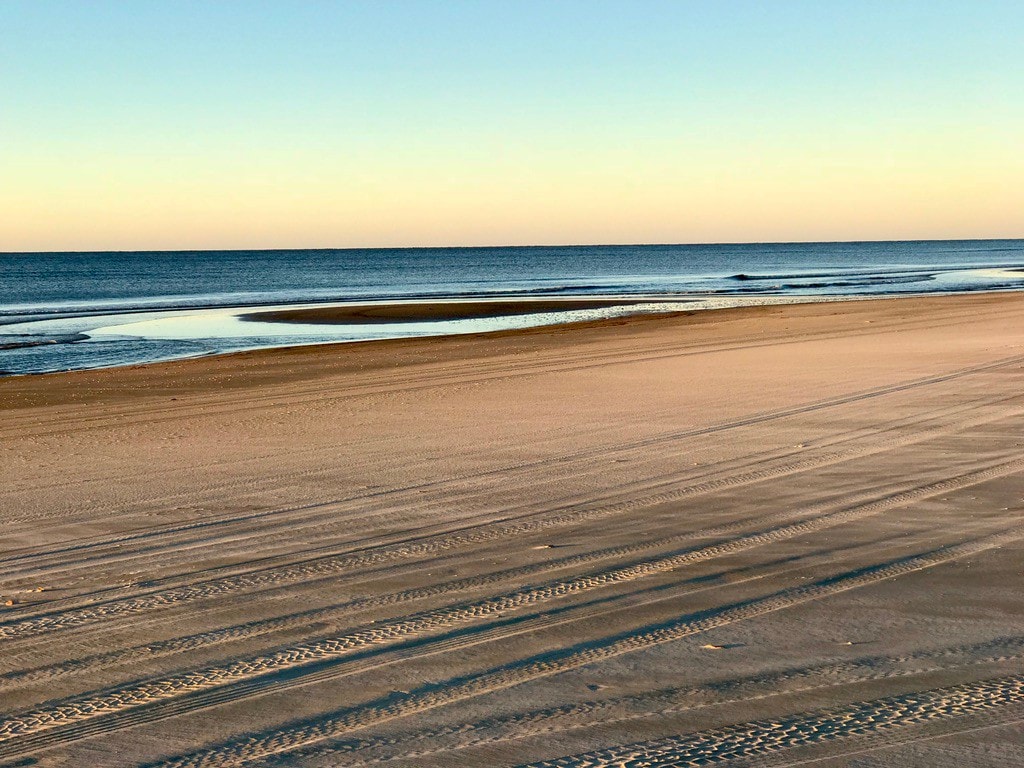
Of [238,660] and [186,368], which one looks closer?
[238,660]

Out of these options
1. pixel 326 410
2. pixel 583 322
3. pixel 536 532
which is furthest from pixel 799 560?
pixel 583 322

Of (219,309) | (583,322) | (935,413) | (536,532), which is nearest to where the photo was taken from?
(536,532)

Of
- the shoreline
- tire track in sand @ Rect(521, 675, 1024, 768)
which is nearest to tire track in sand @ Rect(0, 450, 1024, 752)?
tire track in sand @ Rect(521, 675, 1024, 768)

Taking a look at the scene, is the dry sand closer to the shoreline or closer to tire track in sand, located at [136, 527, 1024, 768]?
tire track in sand, located at [136, 527, 1024, 768]

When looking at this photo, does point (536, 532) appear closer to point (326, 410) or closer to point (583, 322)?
point (326, 410)

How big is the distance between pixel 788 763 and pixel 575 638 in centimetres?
135

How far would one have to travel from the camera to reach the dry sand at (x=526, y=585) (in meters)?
3.74

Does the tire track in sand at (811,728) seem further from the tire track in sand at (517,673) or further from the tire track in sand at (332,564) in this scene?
the tire track in sand at (332,564)

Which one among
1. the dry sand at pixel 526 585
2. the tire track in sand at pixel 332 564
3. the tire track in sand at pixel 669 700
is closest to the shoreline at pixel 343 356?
the dry sand at pixel 526 585

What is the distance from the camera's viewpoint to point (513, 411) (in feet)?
41.2

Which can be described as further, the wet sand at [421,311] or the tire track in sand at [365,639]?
the wet sand at [421,311]

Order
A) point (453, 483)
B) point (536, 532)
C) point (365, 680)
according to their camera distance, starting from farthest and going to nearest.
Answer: point (453, 483)
point (536, 532)
point (365, 680)

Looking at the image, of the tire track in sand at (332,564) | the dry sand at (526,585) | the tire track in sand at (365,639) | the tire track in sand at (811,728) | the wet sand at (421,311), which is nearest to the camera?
the tire track in sand at (811,728)

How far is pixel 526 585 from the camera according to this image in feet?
18.0
